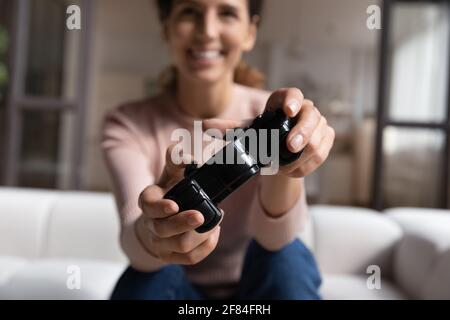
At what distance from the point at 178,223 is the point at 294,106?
0.10 metres

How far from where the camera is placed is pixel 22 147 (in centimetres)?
153

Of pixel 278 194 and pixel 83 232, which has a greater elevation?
pixel 278 194

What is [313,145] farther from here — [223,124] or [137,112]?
[137,112]

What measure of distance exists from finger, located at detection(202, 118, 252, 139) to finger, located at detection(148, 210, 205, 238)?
2.2 inches

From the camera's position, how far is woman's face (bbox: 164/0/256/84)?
1.36 ft

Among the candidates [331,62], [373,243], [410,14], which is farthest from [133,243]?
[331,62]

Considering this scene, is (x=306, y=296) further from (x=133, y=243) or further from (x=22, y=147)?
(x=22, y=147)

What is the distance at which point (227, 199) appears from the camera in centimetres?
51

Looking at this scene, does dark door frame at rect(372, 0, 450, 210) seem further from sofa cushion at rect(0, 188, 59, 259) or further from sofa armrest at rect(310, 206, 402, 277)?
sofa cushion at rect(0, 188, 59, 259)

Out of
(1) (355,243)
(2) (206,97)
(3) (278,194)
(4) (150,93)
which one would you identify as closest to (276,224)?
(3) (278,194)

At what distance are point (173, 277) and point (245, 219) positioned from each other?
0.11m

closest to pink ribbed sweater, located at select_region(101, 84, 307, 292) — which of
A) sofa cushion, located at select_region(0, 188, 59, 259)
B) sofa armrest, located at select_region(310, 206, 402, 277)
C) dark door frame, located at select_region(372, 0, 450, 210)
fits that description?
sofa armrest, located at select_region(310, 206, 402, 277)

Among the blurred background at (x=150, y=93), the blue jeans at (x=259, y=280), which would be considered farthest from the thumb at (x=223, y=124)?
the blurred background at (x=150, y=93)

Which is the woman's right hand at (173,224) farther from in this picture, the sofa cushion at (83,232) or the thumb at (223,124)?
the sofa cushion at (83,232)
